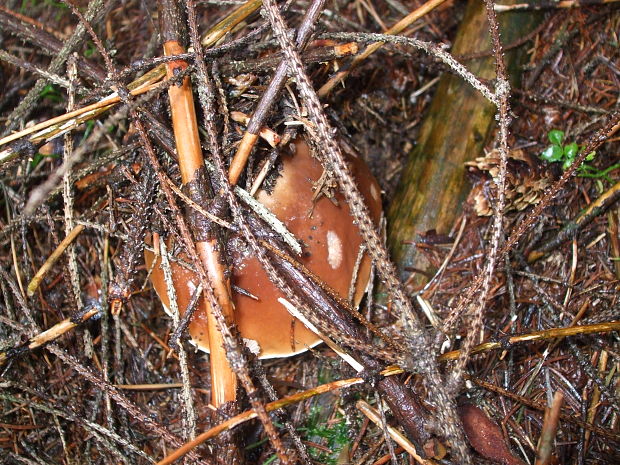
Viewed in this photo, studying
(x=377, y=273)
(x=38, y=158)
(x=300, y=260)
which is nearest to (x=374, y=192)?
(x=377, y=273)

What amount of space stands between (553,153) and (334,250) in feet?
3.84

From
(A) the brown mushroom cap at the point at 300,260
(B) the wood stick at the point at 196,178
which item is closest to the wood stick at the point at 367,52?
(A) the brown mushroom cap at the point at 300,260

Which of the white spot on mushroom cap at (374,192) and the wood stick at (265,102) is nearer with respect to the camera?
the wood stick at (265,102)

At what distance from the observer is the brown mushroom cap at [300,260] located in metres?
2.08

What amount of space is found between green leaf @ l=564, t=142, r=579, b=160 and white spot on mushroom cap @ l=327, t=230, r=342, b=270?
1.17 metres

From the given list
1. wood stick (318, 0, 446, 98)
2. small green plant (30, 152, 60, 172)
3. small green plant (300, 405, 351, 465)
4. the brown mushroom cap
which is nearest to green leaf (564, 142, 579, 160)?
wood stick (318, 0, 446, 98)

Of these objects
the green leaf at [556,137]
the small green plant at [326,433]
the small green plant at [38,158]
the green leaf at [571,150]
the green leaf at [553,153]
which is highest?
the small green plant at [38,158]

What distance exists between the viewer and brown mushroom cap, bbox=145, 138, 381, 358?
2080 millimetres

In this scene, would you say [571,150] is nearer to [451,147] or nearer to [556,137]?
[556,137]

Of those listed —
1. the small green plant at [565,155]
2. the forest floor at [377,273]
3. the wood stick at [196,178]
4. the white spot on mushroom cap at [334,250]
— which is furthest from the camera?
the small green plant at [565,155]

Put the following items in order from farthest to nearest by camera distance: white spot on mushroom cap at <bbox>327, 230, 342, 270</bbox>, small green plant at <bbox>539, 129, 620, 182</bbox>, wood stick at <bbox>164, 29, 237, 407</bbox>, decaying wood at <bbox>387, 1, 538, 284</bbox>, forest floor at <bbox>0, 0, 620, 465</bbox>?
decaying wood at <bbox>387, 1, 538, 284</bbox>
small green plant at <bbox>539, 129, 620, 182</bbox>
white spot on mushroom cap at <bbox>327, 230, 342, 270</bbox>
forest floor at <bbox>0, 0, 620, 465</bbox>
wood stick at <bbox>164, 29, 237, 407</bbox>

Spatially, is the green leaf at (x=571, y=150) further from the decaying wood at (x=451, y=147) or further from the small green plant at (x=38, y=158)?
the small green plant at (x=38, y=158)

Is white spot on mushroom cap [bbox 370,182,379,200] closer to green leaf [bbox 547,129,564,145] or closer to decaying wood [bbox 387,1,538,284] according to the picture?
decaying wood [bbox 387,1,538,284]

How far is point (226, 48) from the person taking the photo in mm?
1989
